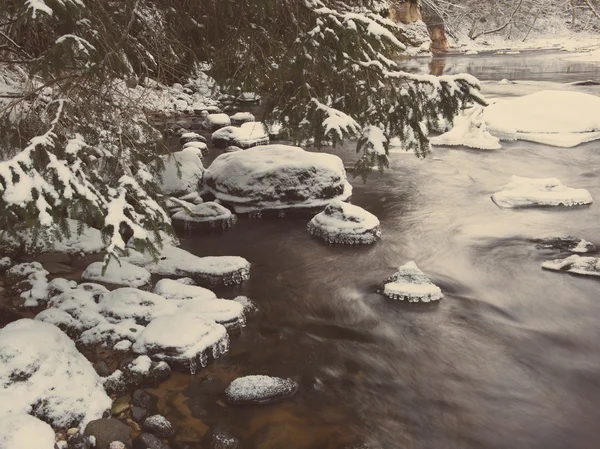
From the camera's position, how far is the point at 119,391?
5.27m

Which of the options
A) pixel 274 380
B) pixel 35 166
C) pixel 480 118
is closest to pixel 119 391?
pixel 274 380

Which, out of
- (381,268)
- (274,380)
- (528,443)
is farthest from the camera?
(381,268)

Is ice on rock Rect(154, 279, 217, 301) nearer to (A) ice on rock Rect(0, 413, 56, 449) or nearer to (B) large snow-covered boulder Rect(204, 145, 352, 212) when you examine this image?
(A) ice on rock Rect(0, 413, 56, 449)

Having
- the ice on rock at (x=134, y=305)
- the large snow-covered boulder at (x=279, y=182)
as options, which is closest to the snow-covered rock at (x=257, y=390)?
the ice on rock at (x=134, y=305)

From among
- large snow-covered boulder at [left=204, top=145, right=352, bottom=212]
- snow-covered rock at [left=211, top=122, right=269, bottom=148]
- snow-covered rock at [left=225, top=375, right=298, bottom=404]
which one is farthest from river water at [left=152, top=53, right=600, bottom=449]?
snow-covered rock at [left=211, top=122, right=269, bottom=148]

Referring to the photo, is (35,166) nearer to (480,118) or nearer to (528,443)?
(528,443)

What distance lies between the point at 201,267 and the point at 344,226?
115 inches

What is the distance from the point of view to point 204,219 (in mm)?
10109

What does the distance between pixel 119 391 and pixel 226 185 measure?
6.29 metres

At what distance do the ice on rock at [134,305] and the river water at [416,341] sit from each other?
0.96 metres

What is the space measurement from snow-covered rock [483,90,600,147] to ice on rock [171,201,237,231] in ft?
42.0

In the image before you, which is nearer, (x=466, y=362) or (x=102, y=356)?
(x=102, y=356)

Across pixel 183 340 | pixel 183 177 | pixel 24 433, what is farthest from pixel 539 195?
pixel 24 433

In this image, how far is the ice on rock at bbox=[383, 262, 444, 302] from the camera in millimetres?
7750
